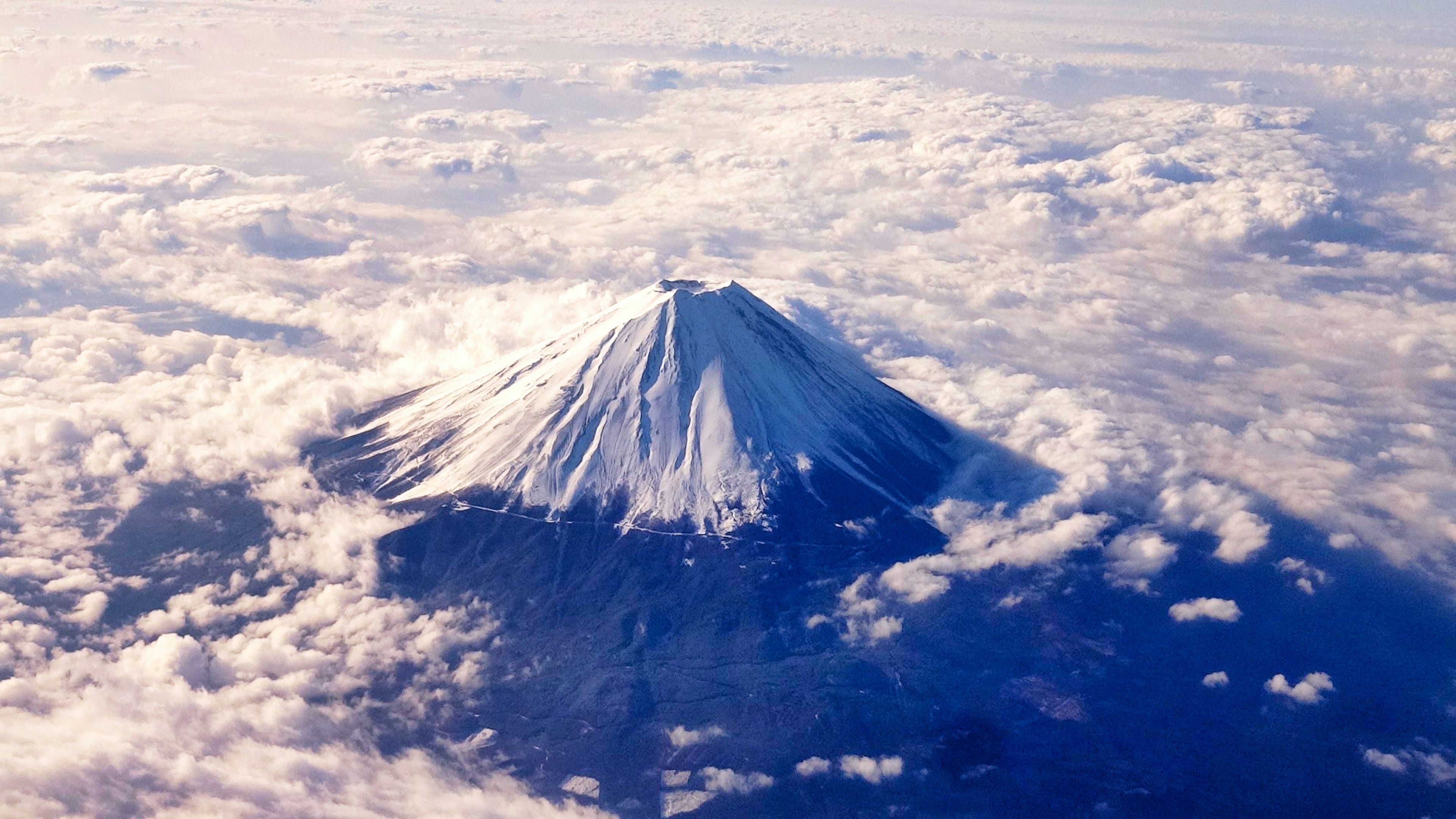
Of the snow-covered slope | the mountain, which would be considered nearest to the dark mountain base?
the mountain

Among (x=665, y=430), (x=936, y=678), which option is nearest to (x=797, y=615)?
(x=936, y=678)

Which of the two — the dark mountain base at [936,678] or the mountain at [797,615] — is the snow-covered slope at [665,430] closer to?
the mountain at [797,615]

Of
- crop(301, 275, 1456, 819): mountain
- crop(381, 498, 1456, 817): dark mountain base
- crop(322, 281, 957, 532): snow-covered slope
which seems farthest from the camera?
crop(322, 281, 957, 532): snow-covered slope

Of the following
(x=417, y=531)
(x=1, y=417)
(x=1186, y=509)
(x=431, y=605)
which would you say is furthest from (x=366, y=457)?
(x=1186, y=509)

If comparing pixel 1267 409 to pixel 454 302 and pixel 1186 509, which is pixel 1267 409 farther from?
pixel 454 302

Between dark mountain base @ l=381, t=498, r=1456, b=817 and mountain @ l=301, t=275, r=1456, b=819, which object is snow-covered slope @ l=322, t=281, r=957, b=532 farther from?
dark mountain base @ l=381, t=498, r=1456, b=817

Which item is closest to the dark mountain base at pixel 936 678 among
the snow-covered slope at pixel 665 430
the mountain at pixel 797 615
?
the mountain at pixel 797 615

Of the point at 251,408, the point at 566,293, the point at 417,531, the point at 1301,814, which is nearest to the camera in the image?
the point at 1301,814

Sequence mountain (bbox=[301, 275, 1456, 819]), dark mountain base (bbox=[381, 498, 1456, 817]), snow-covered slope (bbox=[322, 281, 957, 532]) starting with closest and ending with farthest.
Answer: dark mountain base (bbox=[381, 498, 1456, 817]) → mountain (bbox=[301, 275, 1456, 819]) → snow-covered slope (bbox=[322, 281, 957, 532])
